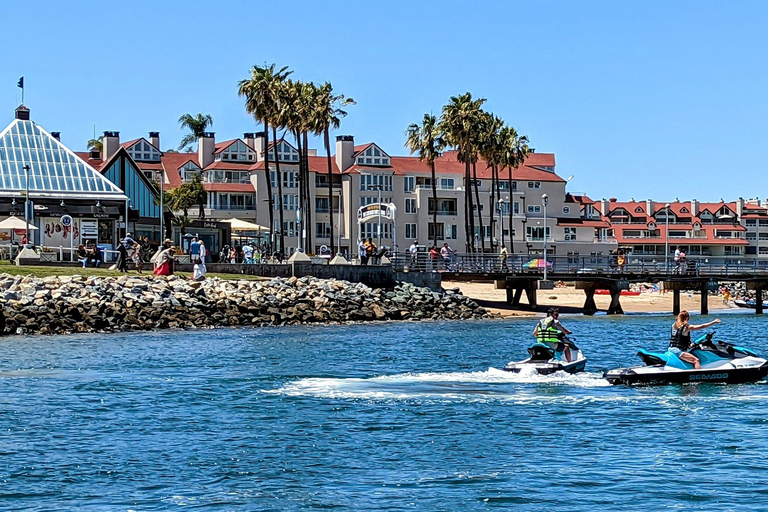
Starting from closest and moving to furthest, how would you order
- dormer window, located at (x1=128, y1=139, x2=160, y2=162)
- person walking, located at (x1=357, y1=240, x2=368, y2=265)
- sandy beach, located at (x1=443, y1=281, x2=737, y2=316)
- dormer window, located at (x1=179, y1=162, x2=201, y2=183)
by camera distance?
1. person walking, located at (x1=357, y1=240, x2=368, y2=265)
2. sandy beach, located at (x1=443, y1=281, x2=737, y2=316)
3. dormer window, located at (x1=179, y1=162, x2=201, y2=183)
4. dormer window, located at (x1=128, y1=139, x2=160, y2=162)

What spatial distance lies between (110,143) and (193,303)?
192 ft

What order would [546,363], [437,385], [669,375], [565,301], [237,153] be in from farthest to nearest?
1. [237,153]
2. [565,301]
3. [546,363]
4. [437,385]
5. [669,375]

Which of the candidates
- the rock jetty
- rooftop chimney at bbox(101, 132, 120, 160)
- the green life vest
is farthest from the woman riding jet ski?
rooftop chimney at bbox(101, 132, 120, 160)

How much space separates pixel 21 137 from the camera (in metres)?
69.2

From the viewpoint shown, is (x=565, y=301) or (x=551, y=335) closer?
(x=551, y=335)

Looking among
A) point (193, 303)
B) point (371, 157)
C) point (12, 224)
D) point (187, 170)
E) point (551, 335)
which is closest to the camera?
point (551, 335)

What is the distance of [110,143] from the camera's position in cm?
10306

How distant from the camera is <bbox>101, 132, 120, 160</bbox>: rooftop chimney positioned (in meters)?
102

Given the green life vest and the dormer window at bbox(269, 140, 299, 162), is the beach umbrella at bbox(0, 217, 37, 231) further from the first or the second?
the dormer window at bbox(269, 140, 299, 162)

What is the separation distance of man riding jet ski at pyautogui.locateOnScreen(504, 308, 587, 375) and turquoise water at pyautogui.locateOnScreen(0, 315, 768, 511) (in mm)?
391

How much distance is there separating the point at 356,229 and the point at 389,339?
60.6 metres

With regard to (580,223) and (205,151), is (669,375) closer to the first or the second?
(205,151)

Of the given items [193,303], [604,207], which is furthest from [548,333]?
[604,207]

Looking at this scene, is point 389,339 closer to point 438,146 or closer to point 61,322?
point 61,322
